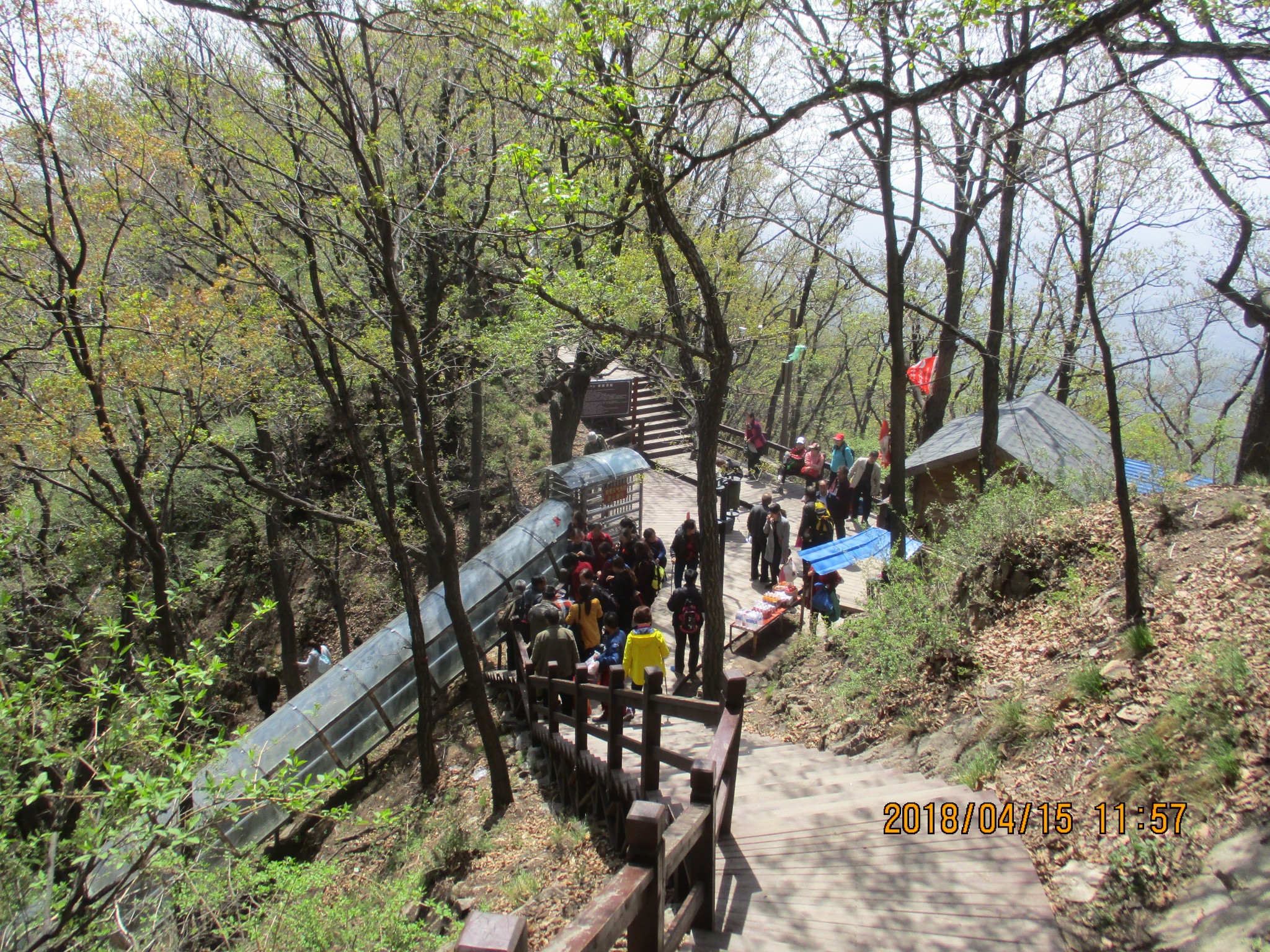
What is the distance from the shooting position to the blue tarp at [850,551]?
33.3 feet

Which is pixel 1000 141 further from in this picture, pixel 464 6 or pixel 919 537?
pixel 464 6

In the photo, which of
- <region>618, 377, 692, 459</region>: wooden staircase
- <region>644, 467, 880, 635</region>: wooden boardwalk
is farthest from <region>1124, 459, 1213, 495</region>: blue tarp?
<region>618, 377, 692, 459</region>: wooden staircase

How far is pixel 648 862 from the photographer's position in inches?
112

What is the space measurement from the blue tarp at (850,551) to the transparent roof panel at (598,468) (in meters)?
4.92

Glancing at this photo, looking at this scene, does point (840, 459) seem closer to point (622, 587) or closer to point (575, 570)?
point (622, 587)

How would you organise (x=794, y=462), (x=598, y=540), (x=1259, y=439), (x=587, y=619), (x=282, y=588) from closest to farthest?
(x=1259, y=439) → (x=587, y=619) → (x=598, y=540) → (x=282, y=588) → (x=794, y=462)

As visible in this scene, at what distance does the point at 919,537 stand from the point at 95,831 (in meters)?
12.0

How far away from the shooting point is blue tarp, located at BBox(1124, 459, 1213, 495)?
7.79 m

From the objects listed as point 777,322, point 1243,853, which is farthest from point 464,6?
point 777,322

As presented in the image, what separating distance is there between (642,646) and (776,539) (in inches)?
208

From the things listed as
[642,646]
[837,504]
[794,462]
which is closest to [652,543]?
[642,646]

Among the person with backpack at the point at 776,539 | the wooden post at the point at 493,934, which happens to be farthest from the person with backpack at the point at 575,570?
the wooden post at the point at 493,934

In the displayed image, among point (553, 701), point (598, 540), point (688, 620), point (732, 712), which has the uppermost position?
point (732, 712)

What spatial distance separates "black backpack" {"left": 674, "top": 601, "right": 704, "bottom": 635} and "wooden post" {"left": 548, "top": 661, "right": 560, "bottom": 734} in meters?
2.21
